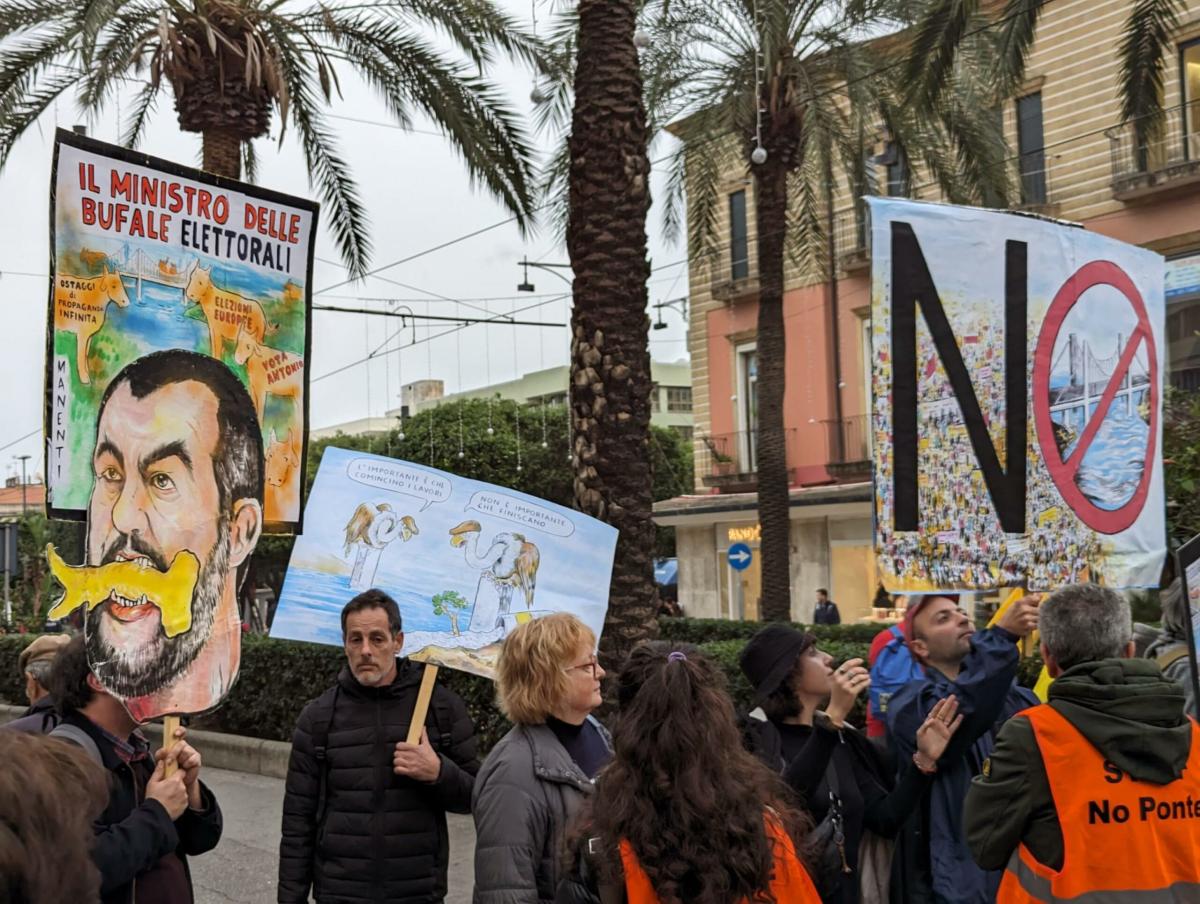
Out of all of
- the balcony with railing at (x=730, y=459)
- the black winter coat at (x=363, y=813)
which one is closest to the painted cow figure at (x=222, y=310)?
the black winter coat at (x=363, y=813)

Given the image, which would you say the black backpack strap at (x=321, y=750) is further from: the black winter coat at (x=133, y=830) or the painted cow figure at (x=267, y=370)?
the painted cow figure at (x=267, y=370)

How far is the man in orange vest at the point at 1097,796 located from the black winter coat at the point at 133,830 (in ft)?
6.62

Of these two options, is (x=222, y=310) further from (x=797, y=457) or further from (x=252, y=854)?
(x=797, y=457)

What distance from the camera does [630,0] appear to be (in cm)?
816

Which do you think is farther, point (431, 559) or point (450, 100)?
point (450, 100)

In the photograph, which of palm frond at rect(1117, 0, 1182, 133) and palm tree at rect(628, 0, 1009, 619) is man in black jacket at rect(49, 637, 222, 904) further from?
palm tree at rect(628, 0, 1009, 619)

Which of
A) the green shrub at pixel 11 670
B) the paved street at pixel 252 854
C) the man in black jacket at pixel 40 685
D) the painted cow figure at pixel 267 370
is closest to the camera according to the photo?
the man in black jacket at pixel 40 685

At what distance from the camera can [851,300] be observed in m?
28.7

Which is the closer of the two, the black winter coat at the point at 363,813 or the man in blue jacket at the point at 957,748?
the man in blue jacket at the point at 957,748

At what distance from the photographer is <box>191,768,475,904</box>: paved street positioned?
734 cm

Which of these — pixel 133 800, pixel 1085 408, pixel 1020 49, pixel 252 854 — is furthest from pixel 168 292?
pixel 1020 49

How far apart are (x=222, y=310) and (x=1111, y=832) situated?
10.1 ft

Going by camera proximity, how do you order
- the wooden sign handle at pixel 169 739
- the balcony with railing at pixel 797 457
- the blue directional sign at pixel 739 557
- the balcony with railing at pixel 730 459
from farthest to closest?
1. the balcony with railing at pixel 730 459
2. the balcony with railing at pixel 797 457
3. the blue directional sign at pixel 739 557
4. the wooden sign handle at pixel 169 739

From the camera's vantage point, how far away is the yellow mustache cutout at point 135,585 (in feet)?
12.1
